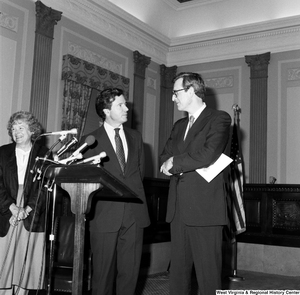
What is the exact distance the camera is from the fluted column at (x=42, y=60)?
5805 millimetres

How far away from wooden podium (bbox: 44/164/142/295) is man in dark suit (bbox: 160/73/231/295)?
20.1 inches

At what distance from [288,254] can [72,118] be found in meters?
3.76

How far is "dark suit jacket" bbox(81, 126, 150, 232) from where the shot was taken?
2797 millimetres

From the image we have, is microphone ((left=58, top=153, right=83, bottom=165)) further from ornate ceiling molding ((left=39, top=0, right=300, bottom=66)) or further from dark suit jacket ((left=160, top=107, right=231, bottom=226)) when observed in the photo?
ornate ceiling molding ((left=39, top=0, right=300, bottom=66))

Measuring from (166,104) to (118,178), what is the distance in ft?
19.7

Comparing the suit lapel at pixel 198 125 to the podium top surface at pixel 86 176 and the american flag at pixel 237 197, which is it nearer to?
the podium top surface at pixel 86 176

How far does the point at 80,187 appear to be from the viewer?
2191 millimetres

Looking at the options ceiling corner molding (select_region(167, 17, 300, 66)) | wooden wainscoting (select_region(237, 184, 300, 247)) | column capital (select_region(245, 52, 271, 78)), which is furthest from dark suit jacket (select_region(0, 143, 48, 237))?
ceiling corner molding (select_region(167, 17, 300, 66))

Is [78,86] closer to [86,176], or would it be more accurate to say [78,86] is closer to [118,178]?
[118,178]

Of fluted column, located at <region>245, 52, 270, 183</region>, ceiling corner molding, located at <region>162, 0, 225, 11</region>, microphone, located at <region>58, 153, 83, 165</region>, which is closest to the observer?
microphone, located at <region>58, 153, 83, 165</region>

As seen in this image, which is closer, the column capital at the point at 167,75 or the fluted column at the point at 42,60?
the fluted column at the point at 42,60

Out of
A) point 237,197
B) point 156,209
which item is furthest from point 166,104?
point 237,197

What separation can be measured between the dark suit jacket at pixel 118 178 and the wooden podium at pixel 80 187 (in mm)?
573

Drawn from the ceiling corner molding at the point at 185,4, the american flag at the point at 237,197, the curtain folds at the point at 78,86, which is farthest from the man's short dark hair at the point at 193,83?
the ceiling corner molding at the point at 185,4
